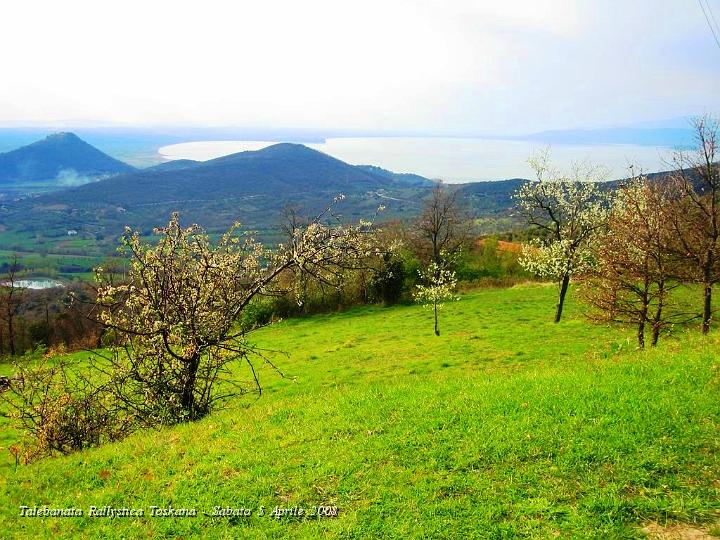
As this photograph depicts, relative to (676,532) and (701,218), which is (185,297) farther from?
(701,218)

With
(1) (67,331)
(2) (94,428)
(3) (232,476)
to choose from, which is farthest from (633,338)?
(1) (67,331)

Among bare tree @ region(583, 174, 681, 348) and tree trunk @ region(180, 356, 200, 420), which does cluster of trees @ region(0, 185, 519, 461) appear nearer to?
tree trunk @ region(180, 356, 200, 420)

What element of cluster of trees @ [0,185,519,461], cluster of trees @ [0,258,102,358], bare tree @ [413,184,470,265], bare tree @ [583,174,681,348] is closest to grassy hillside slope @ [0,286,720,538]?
cluster of trees @ [0,185,519,461]

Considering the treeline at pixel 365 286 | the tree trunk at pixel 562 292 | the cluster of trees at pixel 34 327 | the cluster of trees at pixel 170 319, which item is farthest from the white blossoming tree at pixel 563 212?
the cluster of trees at pixel 34 327

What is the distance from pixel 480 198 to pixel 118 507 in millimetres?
191133

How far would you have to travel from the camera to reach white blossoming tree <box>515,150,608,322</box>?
32156mm

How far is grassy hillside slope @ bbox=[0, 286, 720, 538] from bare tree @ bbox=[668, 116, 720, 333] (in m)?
7.26

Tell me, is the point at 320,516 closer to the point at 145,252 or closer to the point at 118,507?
the point at 118,507

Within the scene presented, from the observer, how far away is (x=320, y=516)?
22.8ft

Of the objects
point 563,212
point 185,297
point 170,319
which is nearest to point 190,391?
point 170,319

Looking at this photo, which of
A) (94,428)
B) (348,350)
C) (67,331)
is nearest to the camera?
(94,428)

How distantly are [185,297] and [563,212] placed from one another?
29.8m

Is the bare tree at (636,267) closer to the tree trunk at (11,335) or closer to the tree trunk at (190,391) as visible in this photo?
the tree trunk at (190,391)

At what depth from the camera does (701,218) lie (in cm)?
2175
